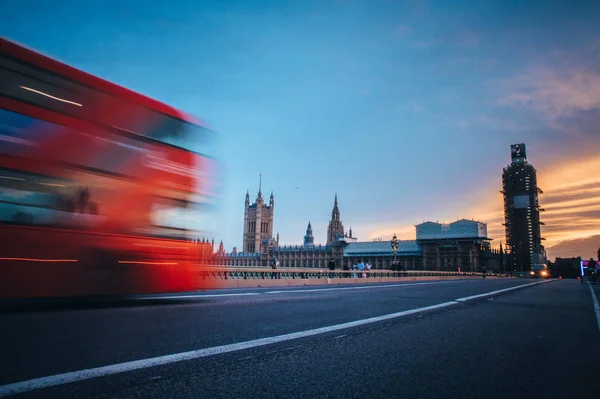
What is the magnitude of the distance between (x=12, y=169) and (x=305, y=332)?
5093mm

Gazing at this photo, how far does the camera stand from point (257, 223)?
165m

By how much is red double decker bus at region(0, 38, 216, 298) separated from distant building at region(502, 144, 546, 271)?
159 m

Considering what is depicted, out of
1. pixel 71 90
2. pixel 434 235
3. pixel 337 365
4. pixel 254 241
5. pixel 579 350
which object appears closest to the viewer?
pixel 337 365

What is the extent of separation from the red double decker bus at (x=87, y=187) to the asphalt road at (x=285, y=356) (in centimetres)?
94

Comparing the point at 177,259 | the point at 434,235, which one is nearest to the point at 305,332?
the point at 177,259

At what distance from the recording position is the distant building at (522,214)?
479ft

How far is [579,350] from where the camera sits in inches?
172

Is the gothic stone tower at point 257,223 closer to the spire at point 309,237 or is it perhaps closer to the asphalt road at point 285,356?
the spire at point 309,237

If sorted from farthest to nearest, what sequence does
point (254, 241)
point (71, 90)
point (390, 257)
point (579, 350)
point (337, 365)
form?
point (254, 241), point (390, 257), point (71, 90), point (579, 350), point (337, 365)

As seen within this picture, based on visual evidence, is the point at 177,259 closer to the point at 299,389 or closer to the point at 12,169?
the point at 12,169

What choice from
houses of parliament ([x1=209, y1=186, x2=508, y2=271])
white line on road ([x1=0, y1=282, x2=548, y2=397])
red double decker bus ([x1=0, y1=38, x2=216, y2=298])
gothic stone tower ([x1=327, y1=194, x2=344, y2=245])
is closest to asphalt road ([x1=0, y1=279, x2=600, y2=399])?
white line on road ([x1=0, y1=282, x2=548, y2=397])

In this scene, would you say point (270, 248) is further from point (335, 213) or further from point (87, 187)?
point (87, 187)

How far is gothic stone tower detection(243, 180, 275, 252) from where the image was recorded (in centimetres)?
16462

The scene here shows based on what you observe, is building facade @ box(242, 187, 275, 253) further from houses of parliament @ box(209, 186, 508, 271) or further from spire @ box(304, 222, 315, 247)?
spire @ box(304, 222, 315, 247)
